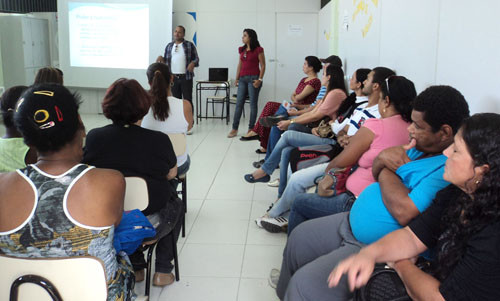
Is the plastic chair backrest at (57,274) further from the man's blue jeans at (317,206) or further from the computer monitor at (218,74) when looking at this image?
the computer monitor at (218,74)

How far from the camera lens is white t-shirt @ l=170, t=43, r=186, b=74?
23.2 feet

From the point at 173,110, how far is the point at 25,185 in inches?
70.6

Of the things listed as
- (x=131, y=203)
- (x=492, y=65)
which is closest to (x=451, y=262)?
(x=492, y=65)

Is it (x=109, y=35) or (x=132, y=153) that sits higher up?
(x=109, y=35)

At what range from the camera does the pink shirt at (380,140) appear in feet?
7.27

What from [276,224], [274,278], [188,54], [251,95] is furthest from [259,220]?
[188,54]

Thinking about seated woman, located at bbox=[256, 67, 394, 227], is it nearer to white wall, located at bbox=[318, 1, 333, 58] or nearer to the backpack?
the backpack

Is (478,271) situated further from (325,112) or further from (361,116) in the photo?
(325,112)

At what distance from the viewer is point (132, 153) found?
2094 mm

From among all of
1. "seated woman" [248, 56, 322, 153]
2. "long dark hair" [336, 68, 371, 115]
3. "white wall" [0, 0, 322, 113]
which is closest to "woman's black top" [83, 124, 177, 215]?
"long dark hair" [336, 68, 371, 115]

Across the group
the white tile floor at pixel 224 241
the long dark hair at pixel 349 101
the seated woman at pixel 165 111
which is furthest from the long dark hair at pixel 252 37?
the seated woman at pixel 165 111

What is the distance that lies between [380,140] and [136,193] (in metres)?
1.24

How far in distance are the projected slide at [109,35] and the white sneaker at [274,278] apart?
6327 millimetres

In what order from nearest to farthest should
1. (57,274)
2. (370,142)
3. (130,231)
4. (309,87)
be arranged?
(57,274)
(130,231)
(370,142)
(309,87)
